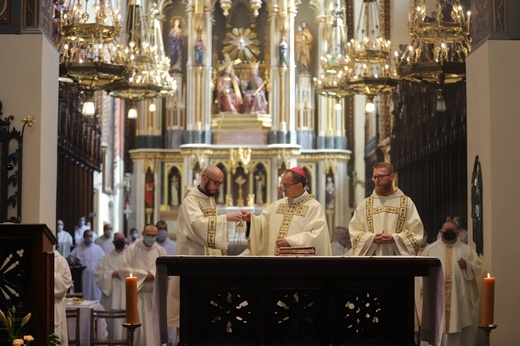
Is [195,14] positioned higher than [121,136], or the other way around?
[195,14]

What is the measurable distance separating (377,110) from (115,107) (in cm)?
942

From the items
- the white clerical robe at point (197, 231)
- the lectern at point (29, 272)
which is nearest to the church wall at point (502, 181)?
the white clerical robe at point (197, 231)

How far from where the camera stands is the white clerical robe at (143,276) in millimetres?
15242

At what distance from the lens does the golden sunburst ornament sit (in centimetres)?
3659

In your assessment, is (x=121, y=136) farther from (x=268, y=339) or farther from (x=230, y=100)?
(x=268, y=339)

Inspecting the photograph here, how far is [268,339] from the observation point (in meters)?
8.84

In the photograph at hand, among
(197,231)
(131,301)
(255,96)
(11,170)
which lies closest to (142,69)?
(11,170)

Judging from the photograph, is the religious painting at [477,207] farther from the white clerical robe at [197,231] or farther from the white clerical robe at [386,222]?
the white clerical robe at [197,231]

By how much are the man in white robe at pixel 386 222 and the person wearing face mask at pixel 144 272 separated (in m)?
4.39

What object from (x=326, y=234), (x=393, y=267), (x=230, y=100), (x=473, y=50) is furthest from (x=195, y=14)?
(x=393, y=267)

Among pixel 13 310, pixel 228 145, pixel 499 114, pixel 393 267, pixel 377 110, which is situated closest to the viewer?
pixel 13 310

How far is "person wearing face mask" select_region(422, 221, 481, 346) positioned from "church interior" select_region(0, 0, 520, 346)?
10.0 inches

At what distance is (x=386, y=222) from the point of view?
11.5 m

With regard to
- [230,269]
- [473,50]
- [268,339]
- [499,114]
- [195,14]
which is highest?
[195,14]
